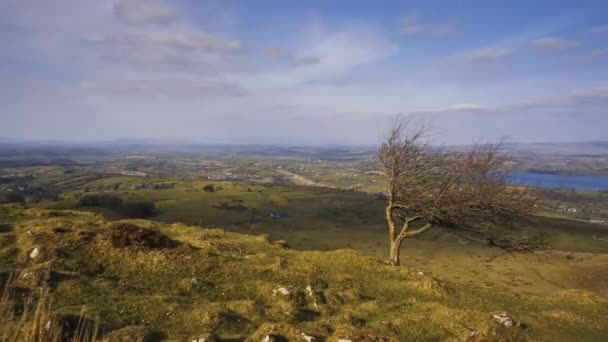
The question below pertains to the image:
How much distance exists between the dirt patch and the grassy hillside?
0.07 metres

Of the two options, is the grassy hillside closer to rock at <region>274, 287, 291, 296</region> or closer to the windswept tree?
rock at <region>274, 287, 291, 296</region>

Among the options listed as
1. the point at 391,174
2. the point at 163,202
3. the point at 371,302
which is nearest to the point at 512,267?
the point at 391,174

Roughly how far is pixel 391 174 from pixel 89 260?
22.1 metres

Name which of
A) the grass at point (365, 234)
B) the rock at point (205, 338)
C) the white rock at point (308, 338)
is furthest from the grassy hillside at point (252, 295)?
the grass at point (365, 234)

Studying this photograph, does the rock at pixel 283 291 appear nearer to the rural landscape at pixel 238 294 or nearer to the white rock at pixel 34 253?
the rural landscape at pixel 238 294

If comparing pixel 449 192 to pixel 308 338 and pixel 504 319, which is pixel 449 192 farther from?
pixel 308 338

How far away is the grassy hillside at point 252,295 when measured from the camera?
15.0 m

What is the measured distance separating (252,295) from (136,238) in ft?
31.9

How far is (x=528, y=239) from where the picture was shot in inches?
1162

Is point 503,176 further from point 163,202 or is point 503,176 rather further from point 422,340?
point 163,202

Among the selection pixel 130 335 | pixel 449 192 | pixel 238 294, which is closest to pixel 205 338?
pixel 130 335

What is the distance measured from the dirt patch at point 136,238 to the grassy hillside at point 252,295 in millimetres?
75

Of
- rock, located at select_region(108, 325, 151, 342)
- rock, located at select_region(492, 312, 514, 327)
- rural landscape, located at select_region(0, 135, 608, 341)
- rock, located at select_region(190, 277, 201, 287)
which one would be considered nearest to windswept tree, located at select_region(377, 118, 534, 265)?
rural landscape, located at select_region(0, 135, 608, 341)

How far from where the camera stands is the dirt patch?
2337cm
